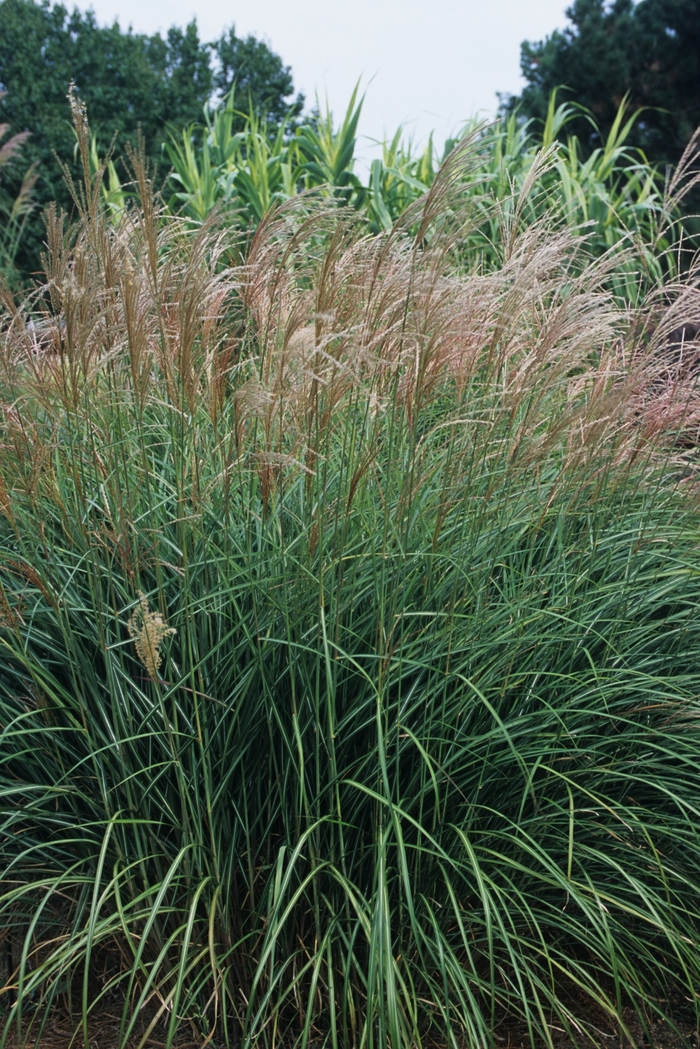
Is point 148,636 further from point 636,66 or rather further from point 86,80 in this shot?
point 86,80

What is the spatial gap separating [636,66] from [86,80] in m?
13.1

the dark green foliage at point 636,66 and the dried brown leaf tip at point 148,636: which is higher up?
the dark green foliage at point 636,66

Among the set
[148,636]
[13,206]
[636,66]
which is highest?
[636,66]

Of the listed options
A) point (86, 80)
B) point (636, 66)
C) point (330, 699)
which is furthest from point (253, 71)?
point (330, 699)

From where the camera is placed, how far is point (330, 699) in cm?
214

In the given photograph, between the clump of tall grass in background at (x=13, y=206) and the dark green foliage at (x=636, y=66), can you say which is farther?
the dark green foliage at (x=636, y=66)

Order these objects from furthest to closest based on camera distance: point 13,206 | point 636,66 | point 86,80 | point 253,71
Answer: point 253,71, point 86,80, point 636,66, point 13,206

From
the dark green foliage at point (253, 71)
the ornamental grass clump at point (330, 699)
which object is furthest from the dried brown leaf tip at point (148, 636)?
the dark green foliage at point (253, 71)

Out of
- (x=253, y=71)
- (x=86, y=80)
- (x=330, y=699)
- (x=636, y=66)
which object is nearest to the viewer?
(x=330, y=699)

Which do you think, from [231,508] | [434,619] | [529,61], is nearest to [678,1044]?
[434,619]

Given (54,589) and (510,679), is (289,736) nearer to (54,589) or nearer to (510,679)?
(510,679)

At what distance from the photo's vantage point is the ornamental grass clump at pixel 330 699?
7.01 feet

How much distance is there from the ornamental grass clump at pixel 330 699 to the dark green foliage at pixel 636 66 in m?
18.7

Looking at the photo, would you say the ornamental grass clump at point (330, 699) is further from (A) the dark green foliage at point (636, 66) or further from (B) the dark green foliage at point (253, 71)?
(B) the dark green foliage at point (253, 71)
